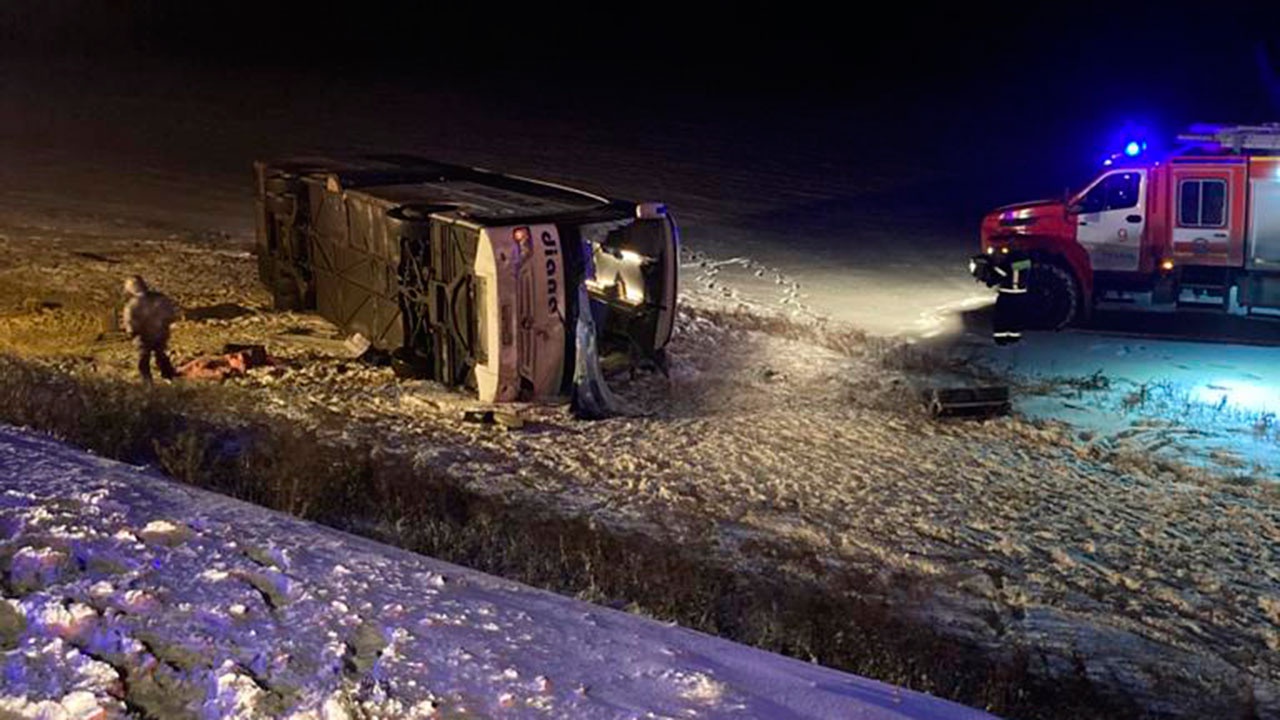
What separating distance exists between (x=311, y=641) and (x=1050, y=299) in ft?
48.3

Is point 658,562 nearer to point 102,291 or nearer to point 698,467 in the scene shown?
point 698,467

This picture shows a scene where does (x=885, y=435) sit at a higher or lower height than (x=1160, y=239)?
lower

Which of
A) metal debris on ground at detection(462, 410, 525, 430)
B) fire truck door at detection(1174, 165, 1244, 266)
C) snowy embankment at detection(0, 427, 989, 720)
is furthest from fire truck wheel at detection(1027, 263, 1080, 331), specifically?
snowy embankment at detection(0, 427, 989, 720)

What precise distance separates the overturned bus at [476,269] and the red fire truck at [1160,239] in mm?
6165

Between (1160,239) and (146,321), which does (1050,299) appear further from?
(146,321)

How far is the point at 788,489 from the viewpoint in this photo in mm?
10422

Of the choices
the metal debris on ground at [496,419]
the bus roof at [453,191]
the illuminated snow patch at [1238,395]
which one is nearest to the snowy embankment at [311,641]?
the metal debris on ground at [496,419]

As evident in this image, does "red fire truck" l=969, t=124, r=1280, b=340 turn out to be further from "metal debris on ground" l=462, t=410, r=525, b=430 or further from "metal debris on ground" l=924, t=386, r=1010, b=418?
"metal debris on ground" l=462, t=410, r=525, b=430

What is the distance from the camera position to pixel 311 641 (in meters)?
5.21

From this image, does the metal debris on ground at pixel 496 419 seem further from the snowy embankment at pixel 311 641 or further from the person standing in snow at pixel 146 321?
the snowy embankment at pixel 311 641

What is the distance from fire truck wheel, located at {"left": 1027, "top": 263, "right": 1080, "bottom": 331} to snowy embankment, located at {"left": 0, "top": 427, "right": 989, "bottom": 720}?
43.9 feet

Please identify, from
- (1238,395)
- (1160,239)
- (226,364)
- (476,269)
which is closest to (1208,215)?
(1160,239)

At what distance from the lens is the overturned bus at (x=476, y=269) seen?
11898 millimetres

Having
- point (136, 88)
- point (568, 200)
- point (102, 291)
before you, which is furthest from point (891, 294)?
point (136, 88)
